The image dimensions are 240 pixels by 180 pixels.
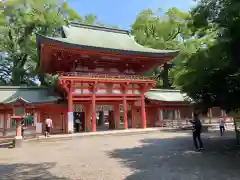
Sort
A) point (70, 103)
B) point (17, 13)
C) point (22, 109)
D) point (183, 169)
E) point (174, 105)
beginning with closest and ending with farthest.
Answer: point (183, 169) → point (22, 109) → point (70, 103) → point (174, 105) → point (17, 13)

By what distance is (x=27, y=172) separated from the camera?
21.8 ft

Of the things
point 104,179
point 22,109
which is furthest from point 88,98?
point 104,179

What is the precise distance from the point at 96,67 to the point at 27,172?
15.6m

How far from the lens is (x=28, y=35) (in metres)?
33.0

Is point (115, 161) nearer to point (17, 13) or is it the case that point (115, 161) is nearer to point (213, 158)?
point (213, 158)

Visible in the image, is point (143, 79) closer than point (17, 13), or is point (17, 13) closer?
point (143, 79)

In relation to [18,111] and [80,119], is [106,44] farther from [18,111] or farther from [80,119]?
[18,111]

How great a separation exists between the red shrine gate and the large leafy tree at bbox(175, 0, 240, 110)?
11246 mm

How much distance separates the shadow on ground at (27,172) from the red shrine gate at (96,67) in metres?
10.7

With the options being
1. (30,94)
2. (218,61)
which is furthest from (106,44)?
(218,61)

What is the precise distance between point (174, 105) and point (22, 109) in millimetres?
16742

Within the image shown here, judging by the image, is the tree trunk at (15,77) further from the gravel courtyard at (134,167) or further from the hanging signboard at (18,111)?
the gravel courtyard at (134,167)

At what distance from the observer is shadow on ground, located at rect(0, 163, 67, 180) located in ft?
19.8

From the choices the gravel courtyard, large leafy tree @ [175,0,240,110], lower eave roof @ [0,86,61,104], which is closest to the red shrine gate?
lower eave roof @ [0,86,61,104]
